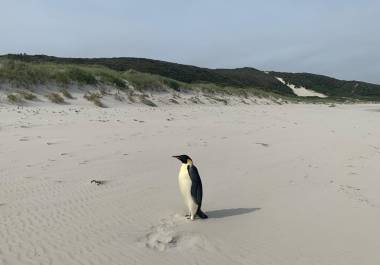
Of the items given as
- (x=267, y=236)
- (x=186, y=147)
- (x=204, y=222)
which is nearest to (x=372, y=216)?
(x=267, y=236)

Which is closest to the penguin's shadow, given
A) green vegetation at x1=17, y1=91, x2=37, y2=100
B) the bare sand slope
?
the bare sand slope

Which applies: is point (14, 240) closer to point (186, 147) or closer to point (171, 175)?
point (171, 175)

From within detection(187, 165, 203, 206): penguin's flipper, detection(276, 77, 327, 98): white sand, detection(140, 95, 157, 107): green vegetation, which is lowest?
detection(276, 77, 327, 98): white sand

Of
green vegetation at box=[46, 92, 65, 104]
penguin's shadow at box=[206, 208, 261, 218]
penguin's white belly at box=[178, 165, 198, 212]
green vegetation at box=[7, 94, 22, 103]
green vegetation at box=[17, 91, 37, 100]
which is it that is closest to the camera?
penguin's white belly at box=[178, 165, 198, 212]

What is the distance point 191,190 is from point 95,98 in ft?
49.5

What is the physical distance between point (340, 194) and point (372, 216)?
1128mm

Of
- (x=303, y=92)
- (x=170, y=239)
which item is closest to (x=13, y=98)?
(x=170, y=239)

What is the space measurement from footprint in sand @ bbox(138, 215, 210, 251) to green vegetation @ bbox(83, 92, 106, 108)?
584 inches

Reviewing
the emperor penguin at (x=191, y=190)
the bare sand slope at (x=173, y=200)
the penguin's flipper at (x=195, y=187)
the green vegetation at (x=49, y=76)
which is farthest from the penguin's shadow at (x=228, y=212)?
the green vegetation at (x=49, y=76)

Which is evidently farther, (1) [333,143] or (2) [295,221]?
(1) [333,143]

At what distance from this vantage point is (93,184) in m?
7.37

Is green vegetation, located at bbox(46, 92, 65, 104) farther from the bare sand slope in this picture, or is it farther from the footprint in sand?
the footprint in sand

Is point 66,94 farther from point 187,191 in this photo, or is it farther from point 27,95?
point 187,191

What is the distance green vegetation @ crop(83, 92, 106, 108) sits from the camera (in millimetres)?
20219
